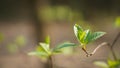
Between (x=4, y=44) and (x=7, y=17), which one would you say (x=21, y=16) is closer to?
(x=7, y=17)

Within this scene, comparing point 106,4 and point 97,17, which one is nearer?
point 97,17

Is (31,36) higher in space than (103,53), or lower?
higher

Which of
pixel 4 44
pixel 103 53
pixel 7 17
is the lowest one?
pixel 103 53

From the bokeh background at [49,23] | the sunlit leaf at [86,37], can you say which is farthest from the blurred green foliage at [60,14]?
the sunlit leaf at [86,37]

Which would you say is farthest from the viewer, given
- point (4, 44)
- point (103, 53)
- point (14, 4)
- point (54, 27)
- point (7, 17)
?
point (14, 4)

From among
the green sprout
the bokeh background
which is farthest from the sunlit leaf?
the bokeh background

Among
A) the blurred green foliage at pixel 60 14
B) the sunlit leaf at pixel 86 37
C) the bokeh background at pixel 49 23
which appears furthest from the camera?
the blurred green foliage at pixel 60 14

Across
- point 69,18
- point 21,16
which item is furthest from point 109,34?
point 21,16

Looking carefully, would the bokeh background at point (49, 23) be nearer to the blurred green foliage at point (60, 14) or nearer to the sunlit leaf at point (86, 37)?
the blurred green foliage at point (60, 14)

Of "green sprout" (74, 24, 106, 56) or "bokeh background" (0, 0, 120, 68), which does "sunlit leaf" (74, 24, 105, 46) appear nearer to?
"green sprout" (74, 24, 106, 56)
